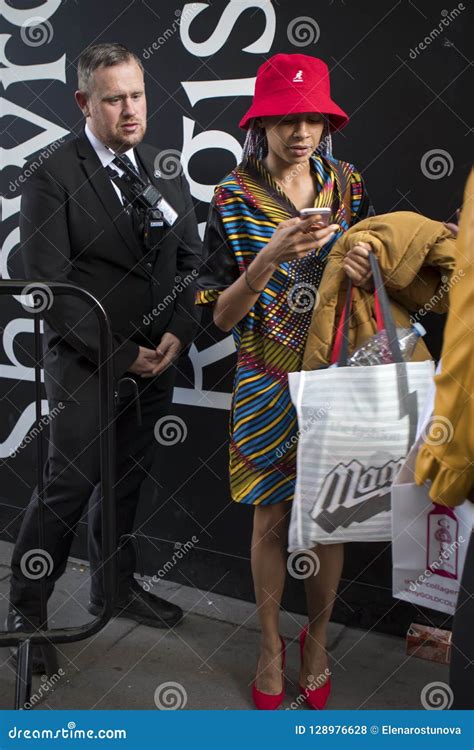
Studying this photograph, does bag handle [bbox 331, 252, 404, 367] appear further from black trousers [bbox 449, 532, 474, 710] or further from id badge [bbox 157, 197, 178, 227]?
id badge [bbox 157, 197, 178, 227]

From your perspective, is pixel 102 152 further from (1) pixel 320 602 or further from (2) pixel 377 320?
(1) pixel 320 602

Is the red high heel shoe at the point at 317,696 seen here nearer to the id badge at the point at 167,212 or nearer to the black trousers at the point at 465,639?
the black trousers at the point at 465,639

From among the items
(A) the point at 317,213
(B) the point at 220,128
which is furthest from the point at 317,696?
(B) the point at 220,128

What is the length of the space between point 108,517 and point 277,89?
1374 millimetres

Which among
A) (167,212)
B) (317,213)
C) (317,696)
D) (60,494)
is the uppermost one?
(317,213)

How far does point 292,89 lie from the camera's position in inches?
103

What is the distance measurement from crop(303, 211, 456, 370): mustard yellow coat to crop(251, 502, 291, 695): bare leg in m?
0.55

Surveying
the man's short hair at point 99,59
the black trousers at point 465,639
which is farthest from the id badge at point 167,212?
the black trousers at point 465,639

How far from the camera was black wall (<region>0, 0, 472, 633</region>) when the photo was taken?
3031 mm

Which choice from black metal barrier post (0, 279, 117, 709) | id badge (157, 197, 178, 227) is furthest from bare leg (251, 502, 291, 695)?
id badge (157, 197, 178, 227)

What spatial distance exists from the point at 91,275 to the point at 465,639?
6.66ft

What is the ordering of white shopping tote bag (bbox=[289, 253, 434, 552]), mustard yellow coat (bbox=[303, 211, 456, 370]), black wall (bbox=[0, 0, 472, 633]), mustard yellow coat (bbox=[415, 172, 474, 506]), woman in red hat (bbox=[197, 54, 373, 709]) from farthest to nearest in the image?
1. black wall (bbox=[0, 0, 472, 633])
2. woman in red hat (bbox=[197, 54, 373, 709])
3. mustard yellow coat (bbox=[303, 211, 456, 370])
4. white shopping tote bag (bbox=[289, 253, 434, 552])
5. mustard yellow coat (bbox=[415, 172, 474, 506])
